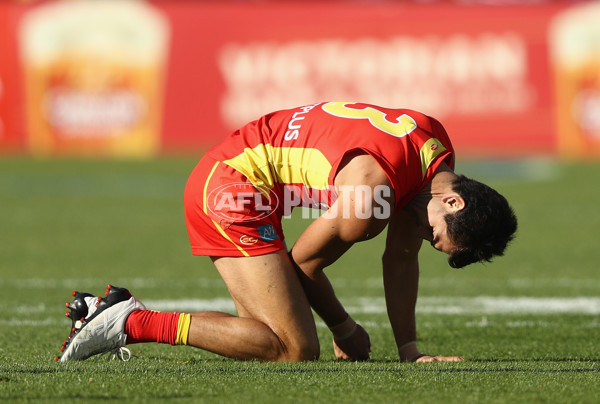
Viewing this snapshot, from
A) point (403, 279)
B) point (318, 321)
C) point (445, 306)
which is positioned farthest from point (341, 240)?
point (445, 306)

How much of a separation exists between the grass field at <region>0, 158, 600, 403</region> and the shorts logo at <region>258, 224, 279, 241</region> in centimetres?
63

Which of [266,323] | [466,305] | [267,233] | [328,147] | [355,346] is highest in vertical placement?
[328,147]

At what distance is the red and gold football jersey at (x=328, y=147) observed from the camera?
15.1 ft

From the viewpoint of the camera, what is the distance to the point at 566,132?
61.8 ft

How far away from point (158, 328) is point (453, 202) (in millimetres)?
1555

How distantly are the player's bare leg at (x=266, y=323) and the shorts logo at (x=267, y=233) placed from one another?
Result: 0.29 feet

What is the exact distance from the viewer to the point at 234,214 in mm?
4973

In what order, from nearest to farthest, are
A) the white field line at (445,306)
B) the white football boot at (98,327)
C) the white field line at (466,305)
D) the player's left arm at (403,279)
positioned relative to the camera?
1. the white football boot at (98,327)
2. the player's left arm at (403,279)
3. the white field line at (445,306)
4. the white field line at (466,305)

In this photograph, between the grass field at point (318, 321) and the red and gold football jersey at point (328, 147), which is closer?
the grass field at point (318, 321)

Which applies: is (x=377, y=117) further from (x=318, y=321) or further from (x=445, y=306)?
→ (x=445, y=306)

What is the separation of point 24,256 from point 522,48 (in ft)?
39.5

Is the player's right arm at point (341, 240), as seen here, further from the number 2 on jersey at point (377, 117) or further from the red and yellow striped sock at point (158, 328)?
the red and yellow striped sock at point (158, 328)

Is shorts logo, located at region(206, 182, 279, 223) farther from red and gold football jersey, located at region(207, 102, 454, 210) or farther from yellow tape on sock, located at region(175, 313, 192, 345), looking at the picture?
yellow tape on sock, located at region(175, 313, 192, 345)

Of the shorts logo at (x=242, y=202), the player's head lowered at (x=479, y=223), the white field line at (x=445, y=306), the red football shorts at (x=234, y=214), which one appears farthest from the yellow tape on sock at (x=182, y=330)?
the white field line at (x=445, y=306)
